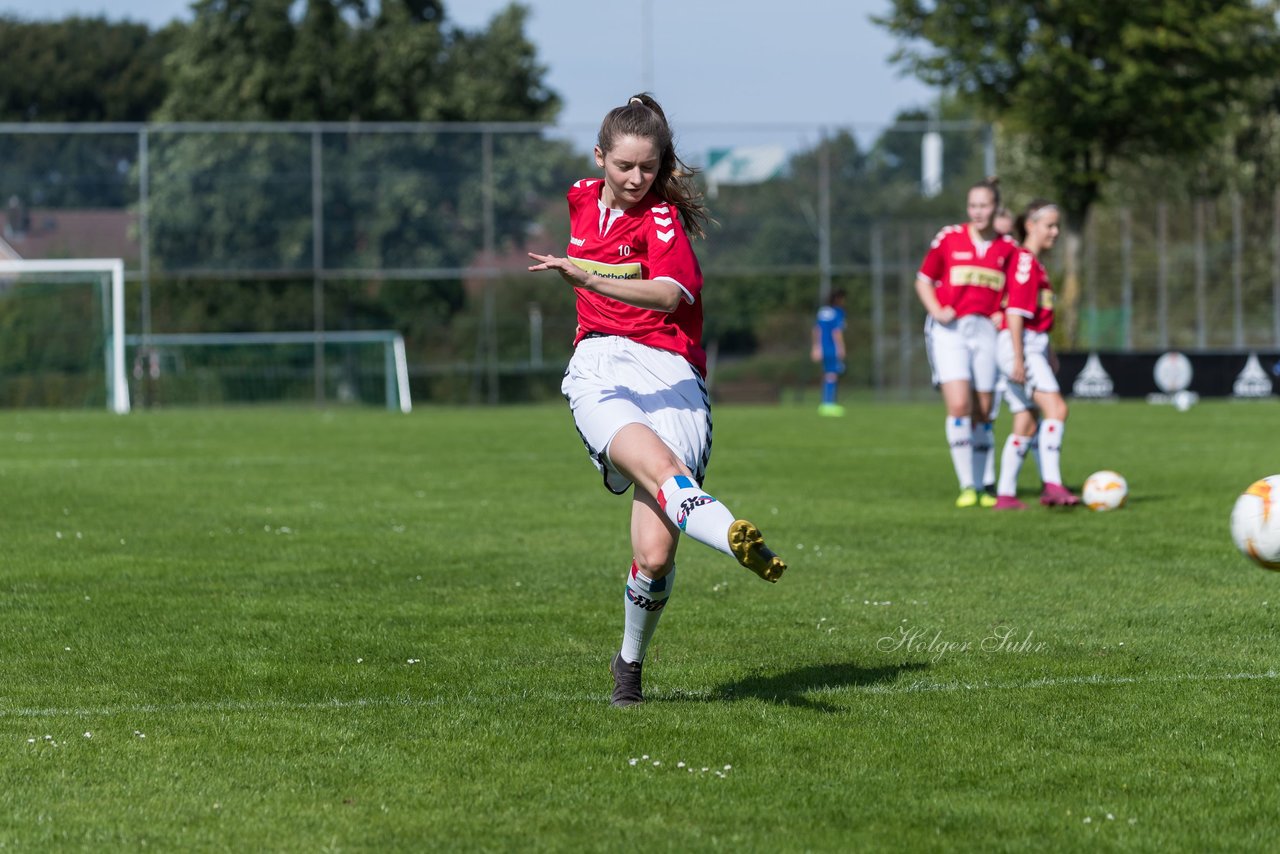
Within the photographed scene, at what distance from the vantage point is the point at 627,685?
5.59 meters

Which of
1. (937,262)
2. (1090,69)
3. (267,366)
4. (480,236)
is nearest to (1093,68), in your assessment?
(1090,69)

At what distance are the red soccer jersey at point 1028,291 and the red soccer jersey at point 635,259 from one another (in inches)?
271

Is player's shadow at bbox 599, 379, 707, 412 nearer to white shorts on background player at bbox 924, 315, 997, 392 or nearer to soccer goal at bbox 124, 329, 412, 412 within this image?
white shorts on background player at bbox 924, 315, 997, 392

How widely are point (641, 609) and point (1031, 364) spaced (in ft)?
25.2

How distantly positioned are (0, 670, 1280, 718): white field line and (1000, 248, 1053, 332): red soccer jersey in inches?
255

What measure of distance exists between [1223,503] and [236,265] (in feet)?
78.8

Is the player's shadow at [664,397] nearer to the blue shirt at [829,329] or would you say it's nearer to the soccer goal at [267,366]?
the blue shirt at [829,329]

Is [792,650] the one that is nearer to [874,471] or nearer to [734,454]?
[874,471]

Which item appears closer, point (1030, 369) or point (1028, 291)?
point (1028, 291)

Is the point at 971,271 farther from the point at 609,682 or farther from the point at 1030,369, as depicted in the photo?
the point at 609,682

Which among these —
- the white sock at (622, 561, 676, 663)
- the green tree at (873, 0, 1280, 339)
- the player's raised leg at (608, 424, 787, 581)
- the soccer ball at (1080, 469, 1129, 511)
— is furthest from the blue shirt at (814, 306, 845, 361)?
the player's raised leg at (608, 424, 787, 581)

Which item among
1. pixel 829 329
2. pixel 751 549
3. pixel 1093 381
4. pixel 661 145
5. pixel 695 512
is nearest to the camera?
pixel 751 549

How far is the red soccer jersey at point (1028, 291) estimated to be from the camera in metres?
12.3

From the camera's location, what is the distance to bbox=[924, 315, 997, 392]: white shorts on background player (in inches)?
496
